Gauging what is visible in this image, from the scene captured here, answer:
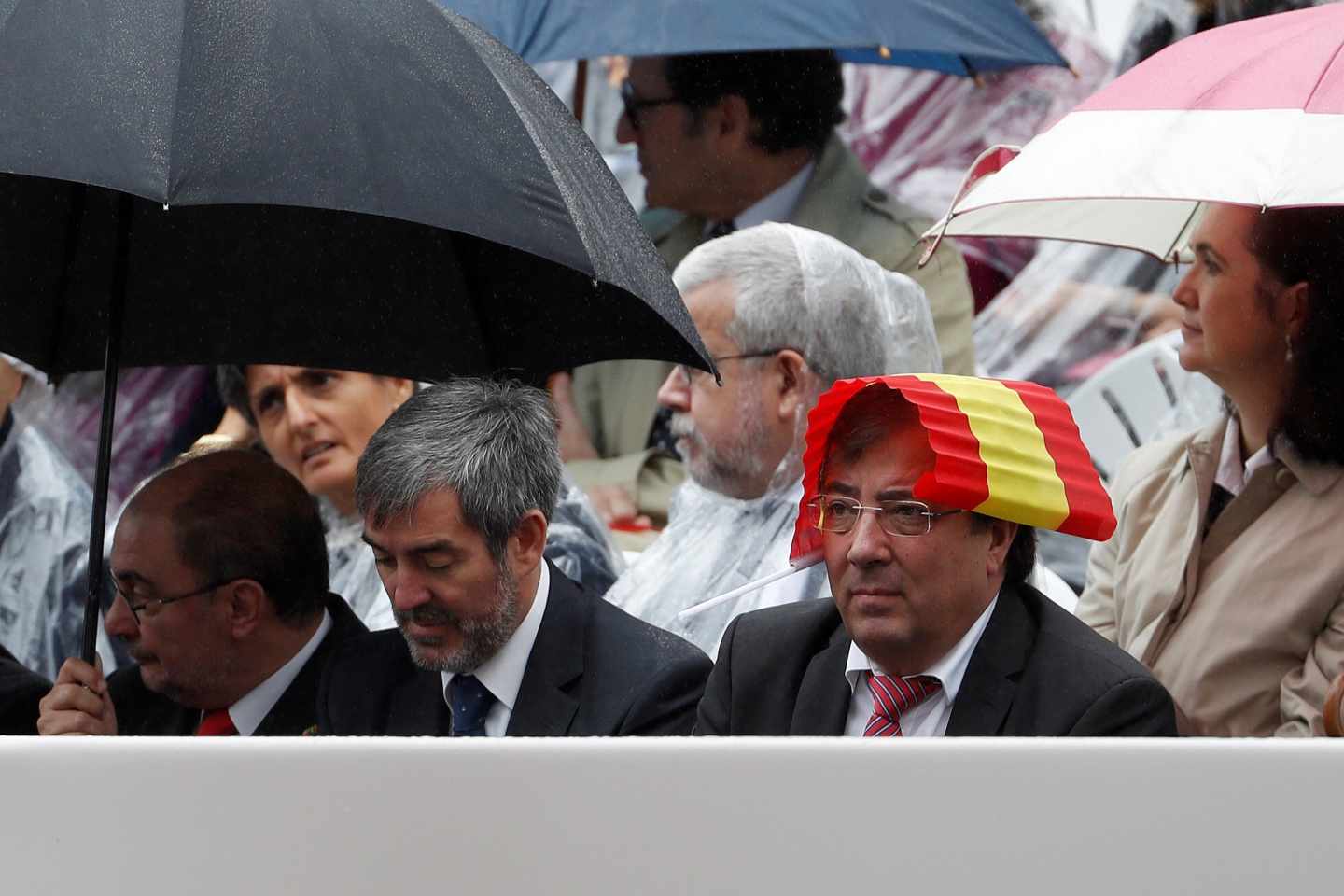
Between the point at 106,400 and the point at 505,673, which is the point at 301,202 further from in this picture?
the point at 505,673

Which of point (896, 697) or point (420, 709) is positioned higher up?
point (896, 697)

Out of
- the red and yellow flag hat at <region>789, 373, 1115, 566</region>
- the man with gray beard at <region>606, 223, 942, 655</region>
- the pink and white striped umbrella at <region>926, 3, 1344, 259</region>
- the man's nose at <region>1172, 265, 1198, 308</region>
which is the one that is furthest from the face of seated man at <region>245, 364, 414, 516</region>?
the red and yellow flag hat at <region>789, 373, 1115, 566</region>

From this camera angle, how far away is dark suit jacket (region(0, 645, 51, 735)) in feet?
12.3

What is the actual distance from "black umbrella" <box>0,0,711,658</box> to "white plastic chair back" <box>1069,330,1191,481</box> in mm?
2025

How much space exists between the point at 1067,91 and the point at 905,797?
4165 millimetres

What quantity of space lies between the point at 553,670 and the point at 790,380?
845 millimetres

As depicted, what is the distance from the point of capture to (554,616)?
3.32 meters

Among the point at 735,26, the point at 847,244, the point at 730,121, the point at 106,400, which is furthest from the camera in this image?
the point at 730,121

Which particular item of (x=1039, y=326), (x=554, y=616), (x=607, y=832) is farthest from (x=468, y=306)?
(x=1039, y=326)

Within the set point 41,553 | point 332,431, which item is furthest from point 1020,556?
point 41,553

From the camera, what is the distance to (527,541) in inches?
130

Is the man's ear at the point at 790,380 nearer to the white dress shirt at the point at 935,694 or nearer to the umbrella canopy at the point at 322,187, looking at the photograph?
the umbrella canopy at the point at 322,187

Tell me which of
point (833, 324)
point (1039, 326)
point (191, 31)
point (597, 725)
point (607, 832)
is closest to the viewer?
point (607, 832)

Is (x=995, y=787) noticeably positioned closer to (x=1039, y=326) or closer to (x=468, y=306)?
(x=468, y=306)
